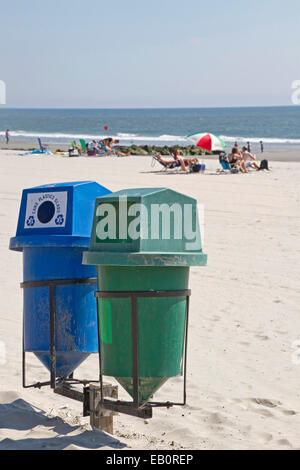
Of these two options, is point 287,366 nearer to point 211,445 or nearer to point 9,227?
point 211,445

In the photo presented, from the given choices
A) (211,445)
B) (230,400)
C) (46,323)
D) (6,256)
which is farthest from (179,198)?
(6,256)

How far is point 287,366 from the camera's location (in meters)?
5.47

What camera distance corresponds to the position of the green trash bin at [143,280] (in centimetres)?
357

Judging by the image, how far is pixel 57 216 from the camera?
4113mm

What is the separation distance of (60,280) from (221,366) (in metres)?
1.92

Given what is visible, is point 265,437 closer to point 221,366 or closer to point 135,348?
point 135,348

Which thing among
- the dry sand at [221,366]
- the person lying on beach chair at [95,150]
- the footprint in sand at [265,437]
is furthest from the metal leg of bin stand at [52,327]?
the person lying on beach chair at [95,150]

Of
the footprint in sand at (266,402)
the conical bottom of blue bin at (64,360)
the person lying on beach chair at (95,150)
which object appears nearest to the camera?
the conical bottom of blue bin at (64,360)

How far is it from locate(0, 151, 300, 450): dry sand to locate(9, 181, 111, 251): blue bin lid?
3.55 ft

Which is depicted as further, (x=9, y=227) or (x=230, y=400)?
(x=9, y=227)

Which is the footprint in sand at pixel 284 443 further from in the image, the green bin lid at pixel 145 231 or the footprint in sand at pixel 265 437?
the green bin lid at pixel 145 231

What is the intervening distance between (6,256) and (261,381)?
15.3 ft

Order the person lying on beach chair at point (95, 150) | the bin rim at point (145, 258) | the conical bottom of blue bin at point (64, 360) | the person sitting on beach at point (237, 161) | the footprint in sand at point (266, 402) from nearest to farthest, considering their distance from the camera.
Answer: the bin rim at point (145, 258) < the conical bottom of blue bin at point (64, 360) < the footprint in sand at point (266, 402) < the person sitting on beach at point (237, 161) < the person lying on beach chair at point (95, 150)
